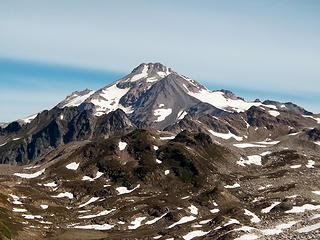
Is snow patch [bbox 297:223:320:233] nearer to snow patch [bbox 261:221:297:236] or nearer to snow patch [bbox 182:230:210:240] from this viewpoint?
snow patch [bbox 261:221:297:236]

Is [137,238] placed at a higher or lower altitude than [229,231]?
lower

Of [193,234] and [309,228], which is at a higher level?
[309,228]

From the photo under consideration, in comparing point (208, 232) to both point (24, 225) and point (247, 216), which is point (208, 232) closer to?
point (247, 216)

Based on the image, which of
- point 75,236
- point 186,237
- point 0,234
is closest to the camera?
point 0,234

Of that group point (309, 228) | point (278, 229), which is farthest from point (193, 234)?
point (309, 228)

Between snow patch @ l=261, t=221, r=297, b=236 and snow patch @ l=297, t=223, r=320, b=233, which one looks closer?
snow patch @ l=297, t=223, r=320, b=233

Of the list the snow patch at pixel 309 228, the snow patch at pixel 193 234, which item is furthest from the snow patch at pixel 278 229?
the snow patch at pixel 193 234

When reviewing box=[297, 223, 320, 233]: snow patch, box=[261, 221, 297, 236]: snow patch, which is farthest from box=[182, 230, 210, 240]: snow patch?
box=[297, 223, 320, 233]: snow patch

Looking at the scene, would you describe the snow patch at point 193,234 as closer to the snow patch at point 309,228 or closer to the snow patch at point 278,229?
the snow patch at point 278,229

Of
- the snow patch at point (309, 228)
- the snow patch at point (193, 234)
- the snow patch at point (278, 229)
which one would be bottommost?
the snow patch at point (193, 234)

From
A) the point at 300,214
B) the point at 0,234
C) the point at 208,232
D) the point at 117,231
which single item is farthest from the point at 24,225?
the point at 300,214

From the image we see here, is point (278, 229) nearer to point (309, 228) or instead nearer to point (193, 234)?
point (309, 228)
